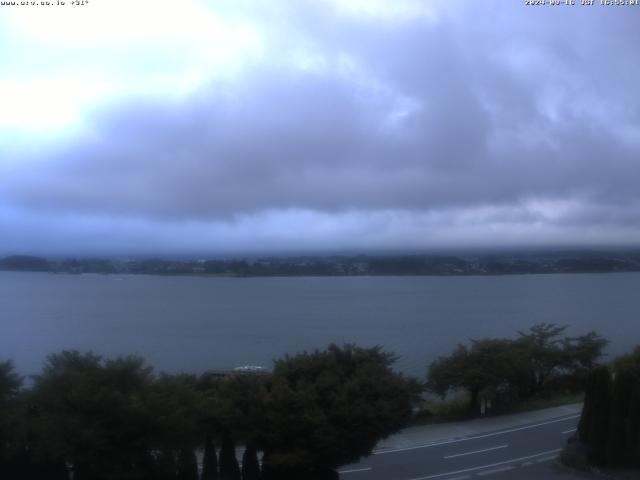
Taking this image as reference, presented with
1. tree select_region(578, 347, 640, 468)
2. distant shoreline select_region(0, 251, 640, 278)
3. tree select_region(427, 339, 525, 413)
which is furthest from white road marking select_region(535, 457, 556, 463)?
distant shoreline select_region(0, 251, 640, 278)

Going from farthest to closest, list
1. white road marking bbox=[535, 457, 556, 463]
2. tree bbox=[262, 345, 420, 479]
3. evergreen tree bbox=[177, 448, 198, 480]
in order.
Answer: white road marking bbox=[535, 457, 556, 463], tree bbox=[262, 345, 420, 479], evergreen tree bbox=[177, 448, 198, 480]

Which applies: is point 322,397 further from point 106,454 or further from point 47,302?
point 47,302

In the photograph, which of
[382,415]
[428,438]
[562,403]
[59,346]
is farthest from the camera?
[59,346]

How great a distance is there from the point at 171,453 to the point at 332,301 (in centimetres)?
8774

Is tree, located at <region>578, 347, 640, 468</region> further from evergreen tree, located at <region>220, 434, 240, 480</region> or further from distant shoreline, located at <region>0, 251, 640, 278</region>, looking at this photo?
distant shoreline, located at <region>0, 251, 640, 278</region>

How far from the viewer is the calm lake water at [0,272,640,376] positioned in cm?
5381

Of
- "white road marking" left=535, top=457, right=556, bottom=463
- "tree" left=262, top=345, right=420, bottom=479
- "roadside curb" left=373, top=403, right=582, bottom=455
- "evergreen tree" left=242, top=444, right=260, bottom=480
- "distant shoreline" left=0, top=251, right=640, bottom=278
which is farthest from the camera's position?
"distant shoreline" left=0, top=251, right=640, bottom=278

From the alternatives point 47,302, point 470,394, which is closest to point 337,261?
point 47,302

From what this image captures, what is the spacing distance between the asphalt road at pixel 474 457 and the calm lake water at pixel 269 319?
20.0 metres

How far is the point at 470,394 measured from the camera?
32.3 meters

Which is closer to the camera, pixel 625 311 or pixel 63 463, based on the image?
pixel 63 463

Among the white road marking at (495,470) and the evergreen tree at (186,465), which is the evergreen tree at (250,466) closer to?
the evergreen tree at (186,465)

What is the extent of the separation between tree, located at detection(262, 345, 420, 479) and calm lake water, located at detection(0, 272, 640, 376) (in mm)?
28202

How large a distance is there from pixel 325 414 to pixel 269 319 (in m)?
62.2
